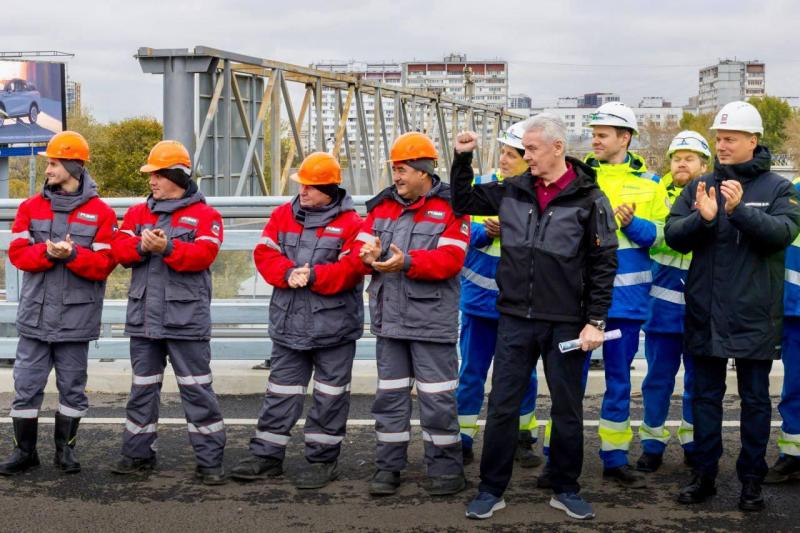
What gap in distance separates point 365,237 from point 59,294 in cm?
174

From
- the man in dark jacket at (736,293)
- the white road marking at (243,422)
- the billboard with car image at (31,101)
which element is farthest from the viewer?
the billboard with car image at (31,101)

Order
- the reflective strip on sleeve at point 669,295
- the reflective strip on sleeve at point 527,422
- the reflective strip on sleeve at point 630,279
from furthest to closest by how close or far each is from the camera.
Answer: the reflective strip on sleeve at point 527,422 → the reflective strip on sleeve at point 669,295 → the reflective strip on sleeve at point 630,279

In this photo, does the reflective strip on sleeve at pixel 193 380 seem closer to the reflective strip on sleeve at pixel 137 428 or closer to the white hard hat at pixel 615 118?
the reflective strip on sleeve at pixel 137 428

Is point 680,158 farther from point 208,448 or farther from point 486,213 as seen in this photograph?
point 208,448

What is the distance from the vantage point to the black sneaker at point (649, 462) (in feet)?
20.4

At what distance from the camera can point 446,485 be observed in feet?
18.9

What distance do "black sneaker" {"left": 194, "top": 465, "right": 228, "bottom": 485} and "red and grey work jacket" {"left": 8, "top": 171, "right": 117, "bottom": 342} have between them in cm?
98

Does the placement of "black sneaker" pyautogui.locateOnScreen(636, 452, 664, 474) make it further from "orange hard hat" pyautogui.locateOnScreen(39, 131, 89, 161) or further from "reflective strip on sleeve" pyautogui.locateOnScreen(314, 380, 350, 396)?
"orange hard hat" pyautogui.locateOnScreen(39, 131, 89, 161)

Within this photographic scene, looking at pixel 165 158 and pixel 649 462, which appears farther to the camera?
pixel 649 462

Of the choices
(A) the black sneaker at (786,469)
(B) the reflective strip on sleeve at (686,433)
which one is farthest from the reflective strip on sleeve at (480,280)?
(A) the black sneaker at (786,469)

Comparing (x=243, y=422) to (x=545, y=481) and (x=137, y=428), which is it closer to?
(x=137, y=428)

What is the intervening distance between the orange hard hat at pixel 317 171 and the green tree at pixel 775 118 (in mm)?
112923

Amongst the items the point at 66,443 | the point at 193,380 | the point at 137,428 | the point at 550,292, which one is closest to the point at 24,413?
the point at 66,443

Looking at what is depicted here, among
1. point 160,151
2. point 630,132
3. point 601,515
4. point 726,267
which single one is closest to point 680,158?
point 630,132
